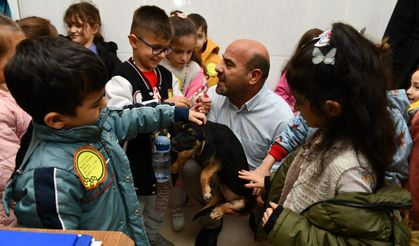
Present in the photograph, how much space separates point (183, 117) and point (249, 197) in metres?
0.57

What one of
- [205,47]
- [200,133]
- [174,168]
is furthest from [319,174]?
[205,47]

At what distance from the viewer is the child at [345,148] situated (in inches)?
36.8

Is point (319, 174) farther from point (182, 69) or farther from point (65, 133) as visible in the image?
point (182, 69)

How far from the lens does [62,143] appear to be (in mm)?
892

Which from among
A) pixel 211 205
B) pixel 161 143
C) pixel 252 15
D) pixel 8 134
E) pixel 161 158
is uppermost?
pixel 252 15

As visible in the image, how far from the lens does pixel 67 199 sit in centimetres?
83

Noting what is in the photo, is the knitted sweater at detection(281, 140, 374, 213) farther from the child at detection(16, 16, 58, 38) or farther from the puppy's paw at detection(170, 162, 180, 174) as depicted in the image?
the child at detection(16, 16, 58, 38)

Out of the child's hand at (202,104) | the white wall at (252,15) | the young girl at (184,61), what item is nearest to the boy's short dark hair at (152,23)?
the young girl at (184,61)

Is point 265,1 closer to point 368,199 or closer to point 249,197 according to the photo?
point 249,197

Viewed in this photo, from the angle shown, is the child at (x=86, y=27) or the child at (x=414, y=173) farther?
the child at (x=86, y=27)

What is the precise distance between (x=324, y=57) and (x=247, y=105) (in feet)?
2.67

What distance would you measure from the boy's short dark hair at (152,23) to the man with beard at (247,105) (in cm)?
38

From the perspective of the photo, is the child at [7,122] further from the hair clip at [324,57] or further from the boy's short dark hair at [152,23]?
the hair clip at [324,57]

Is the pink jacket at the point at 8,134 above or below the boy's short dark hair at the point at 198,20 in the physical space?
below
